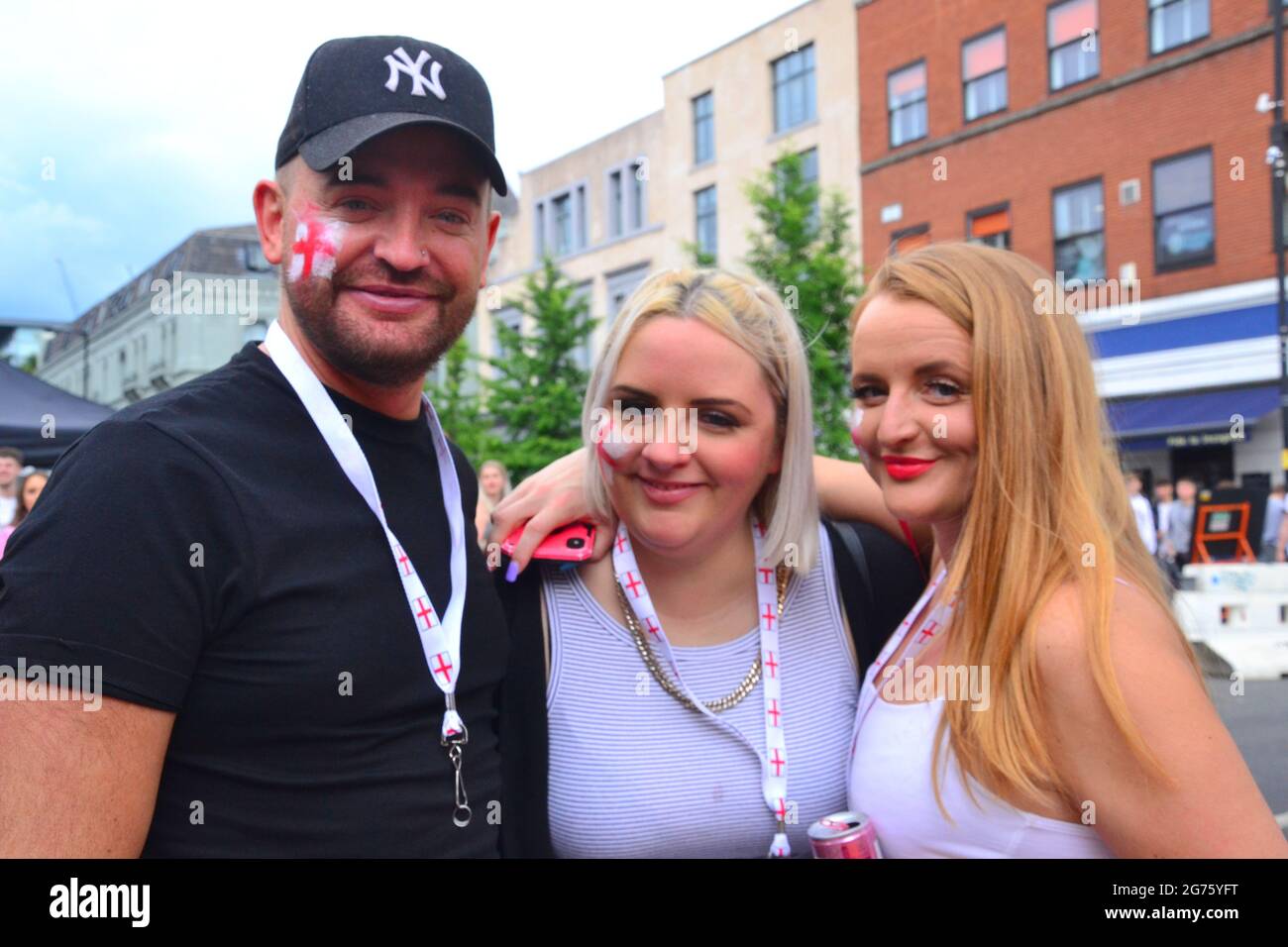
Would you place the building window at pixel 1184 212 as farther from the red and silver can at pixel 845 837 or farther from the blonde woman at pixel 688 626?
the red and silver can at pixel 845 837

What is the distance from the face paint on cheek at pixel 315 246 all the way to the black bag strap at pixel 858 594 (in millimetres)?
1327

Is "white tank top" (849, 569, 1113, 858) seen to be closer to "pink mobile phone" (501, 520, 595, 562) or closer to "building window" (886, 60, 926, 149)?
"pink mobile phone" (501, 520, 595, 562)

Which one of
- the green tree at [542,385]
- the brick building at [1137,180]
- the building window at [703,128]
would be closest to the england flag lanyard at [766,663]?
the brick building at [1137,180]

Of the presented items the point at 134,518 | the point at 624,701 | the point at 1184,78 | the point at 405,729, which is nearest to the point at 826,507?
the point at 624,701

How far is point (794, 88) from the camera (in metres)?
22.4

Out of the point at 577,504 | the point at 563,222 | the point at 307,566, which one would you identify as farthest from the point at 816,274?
the point at 563,222

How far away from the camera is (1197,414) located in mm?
15648

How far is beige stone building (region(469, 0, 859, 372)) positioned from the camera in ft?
70.6

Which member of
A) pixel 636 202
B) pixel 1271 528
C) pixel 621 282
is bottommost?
pixel 1271 528

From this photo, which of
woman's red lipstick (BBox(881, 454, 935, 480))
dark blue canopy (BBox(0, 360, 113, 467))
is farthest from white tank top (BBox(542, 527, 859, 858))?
dark blue canopy (BBox(0, 360, 113, 467))

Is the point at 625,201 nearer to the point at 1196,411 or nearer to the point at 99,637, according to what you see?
the point at 1196,411

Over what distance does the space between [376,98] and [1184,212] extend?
1747 centimetres

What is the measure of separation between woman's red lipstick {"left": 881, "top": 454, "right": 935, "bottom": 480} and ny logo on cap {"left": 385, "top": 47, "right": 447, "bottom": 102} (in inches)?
41.7
